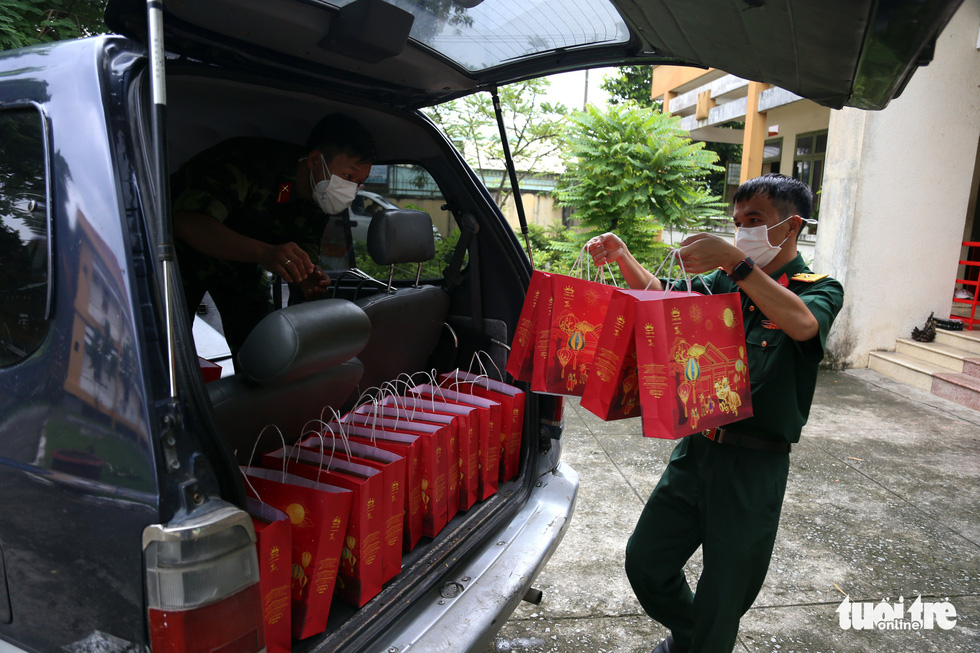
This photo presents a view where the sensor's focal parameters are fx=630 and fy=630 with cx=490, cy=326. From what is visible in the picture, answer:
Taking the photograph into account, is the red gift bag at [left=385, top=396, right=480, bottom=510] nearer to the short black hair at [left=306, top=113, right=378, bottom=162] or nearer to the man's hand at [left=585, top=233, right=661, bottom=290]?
the man's hand at [left=585, top=233, right=661, bottom=290]

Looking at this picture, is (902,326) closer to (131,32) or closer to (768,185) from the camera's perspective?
(768,185)

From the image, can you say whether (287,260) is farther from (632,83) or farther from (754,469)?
(632,83)

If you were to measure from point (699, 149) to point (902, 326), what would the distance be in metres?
2.88

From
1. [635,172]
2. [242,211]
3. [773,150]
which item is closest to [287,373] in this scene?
[242,211]

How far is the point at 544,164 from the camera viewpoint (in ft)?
36.1

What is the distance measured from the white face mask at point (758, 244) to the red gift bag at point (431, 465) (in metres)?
1.12

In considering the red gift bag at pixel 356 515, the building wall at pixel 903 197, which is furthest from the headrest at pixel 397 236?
the building wall at pixel 903 197

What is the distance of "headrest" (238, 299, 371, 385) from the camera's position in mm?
1582

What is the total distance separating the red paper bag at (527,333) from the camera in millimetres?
1973

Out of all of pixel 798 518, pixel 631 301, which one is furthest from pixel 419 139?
pixel 798 518

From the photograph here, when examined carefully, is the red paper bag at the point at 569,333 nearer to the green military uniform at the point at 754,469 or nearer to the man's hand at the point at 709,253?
the man's hand at the point at 709,253

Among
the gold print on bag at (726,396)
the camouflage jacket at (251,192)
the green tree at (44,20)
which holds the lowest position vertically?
the gold print on bag at (726,396)

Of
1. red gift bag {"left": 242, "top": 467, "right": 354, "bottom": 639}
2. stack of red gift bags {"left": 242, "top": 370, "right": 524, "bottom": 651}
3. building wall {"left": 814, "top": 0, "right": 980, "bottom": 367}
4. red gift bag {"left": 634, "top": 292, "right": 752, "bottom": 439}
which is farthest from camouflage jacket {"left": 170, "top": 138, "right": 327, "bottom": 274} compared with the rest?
building wall {"left": 814, "top": 0, "right": 980, "bottom": 367}

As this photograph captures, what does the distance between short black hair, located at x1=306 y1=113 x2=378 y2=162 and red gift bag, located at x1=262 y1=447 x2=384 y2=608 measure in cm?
122
